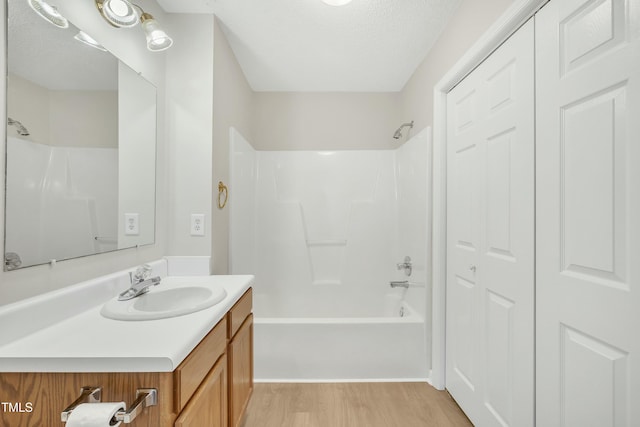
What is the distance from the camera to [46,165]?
3.19 feet

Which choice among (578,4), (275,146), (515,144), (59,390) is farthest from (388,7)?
(59,390)

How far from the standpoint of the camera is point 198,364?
883 mm

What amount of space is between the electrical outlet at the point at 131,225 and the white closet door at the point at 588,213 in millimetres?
1835

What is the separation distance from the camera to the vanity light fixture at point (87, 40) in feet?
3.69

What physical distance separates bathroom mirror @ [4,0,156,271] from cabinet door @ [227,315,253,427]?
2.37 feet

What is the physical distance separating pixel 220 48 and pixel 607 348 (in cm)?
236

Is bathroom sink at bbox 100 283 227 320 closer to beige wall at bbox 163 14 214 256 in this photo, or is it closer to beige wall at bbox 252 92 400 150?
beige wall at bbox 163 14 214 256

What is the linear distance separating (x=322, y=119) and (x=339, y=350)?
218 cm

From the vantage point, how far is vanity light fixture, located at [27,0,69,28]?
3.14ft

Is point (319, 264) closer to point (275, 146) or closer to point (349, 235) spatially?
point (349, 235)

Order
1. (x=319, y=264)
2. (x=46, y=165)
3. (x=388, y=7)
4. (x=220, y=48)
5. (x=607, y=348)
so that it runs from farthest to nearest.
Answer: (x=319, y=264)
(x=220, y=48)
(x=388, y=7)
(x=46, y=165)
(x=607, y=348)

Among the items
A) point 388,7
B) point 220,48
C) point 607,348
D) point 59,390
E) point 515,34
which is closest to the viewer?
point 59,390
